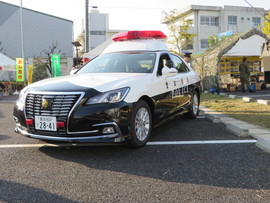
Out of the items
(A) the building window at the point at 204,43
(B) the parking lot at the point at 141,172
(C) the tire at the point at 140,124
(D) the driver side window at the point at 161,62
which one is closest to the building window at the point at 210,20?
(A) the building window at the point at 204,43

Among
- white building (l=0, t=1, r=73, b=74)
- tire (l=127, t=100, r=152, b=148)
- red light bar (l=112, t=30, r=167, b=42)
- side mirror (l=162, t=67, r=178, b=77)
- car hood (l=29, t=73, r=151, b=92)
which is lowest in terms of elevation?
tire (l=127, t=100, r=152, b=148)

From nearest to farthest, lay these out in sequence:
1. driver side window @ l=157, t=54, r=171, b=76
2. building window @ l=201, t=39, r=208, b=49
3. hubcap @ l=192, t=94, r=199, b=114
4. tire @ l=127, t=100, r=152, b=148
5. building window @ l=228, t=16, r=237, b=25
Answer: tire @ l=127, t=100, r=152, b=148
driver side window @ l=157, t=54, r=171, b=76
hubcap @ l=192, t=94, r=199, b=114
building window @ l=201, t=39, r=208, b=49
building window @ l=228, t=16, r=237, b=25

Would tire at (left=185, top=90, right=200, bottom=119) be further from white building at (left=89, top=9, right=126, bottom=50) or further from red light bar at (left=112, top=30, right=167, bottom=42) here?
white building at (left=89, top=9, right=126, bottom=50)

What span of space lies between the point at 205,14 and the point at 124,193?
36.2 meters

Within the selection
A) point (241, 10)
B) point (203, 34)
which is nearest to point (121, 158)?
point (203, 34)

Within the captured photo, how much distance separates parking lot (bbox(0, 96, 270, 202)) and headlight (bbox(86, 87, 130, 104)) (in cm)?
74

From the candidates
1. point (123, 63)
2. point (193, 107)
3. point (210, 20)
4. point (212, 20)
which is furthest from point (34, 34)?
point (123, 63)

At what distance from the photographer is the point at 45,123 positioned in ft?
11.0

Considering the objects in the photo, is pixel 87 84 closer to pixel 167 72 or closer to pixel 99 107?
pixel 99 107

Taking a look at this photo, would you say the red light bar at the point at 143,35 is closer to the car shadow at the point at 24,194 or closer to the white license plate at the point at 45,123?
the white license plate at the point at 45,123

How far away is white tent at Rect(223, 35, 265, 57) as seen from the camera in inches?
527

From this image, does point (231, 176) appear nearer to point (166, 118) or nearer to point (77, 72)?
→ point (166, 118)

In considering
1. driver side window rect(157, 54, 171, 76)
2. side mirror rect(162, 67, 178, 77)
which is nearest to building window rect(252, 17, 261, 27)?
driver side window rect(157, 54, 171, 76)

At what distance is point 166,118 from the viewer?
14.8ft
